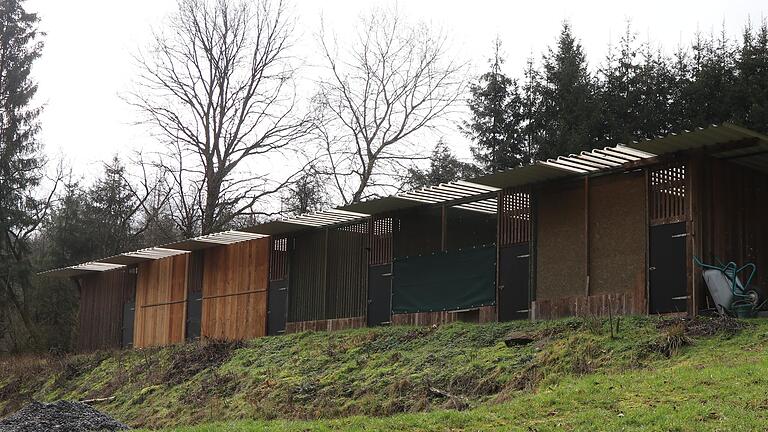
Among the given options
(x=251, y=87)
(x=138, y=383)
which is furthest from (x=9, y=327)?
(x=138, y=383)

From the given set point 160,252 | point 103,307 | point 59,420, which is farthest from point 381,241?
point 103,307

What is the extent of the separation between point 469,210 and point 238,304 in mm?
7966

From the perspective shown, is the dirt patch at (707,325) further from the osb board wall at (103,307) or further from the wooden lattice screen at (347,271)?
the osb board wall at (103,307)

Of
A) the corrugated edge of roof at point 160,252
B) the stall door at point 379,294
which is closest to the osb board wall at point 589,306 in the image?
the stall door at point 379,294

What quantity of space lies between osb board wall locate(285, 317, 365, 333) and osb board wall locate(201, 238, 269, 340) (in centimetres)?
127

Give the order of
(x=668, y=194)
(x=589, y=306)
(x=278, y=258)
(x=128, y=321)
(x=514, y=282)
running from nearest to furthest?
1. (x=668, y=194)
2. (x=589, y=306)
3. (x=514, y=282)
4. (x=278, y=258)
5. (x=128, y=321)

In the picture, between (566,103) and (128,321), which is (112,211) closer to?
(128,321)

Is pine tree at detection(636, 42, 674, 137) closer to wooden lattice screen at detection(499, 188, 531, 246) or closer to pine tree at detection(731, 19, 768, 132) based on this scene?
pine tree at detection(731, 19, 768, 132)

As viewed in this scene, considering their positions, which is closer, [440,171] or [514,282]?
[514,282]

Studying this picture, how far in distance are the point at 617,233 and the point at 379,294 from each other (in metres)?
6.86

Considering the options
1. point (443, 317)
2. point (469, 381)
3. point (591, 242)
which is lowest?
point (469, 381)

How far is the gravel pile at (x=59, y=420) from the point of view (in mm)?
13562

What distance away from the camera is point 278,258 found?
25.8 m

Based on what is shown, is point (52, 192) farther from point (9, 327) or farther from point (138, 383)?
point (138, 383)
